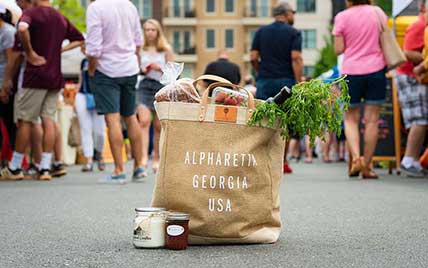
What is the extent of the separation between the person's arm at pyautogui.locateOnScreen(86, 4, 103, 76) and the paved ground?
135 centimetres

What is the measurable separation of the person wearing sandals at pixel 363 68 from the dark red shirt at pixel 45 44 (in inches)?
122

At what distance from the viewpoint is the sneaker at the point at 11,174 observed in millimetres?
12352

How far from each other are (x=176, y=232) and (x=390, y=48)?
7041 millimetres

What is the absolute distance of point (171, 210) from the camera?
5656mm

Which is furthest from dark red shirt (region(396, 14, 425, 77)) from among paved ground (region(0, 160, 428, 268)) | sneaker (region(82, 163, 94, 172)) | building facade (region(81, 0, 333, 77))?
building facade (region(81, 0, 333, 77))

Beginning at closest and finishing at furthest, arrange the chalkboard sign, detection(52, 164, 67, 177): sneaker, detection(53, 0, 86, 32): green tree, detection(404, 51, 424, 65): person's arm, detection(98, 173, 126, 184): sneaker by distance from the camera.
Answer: detection(98, 173, 126, 184): sneaker, detection(404, 51, 424, 65): person's arm, detection(52, 164, 67, 177): sneaker, the chalkboard sign, detection(53, 0, 86, 32): green tree

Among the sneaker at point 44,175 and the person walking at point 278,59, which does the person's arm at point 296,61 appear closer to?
the person walking at point 278,59

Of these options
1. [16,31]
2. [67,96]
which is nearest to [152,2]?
[67,96]

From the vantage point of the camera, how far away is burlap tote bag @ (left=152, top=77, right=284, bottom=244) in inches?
221

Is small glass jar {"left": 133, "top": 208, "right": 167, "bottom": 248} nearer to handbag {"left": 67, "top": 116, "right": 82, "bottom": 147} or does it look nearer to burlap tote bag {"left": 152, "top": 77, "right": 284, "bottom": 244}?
burlap tote bag {"left": 152, "top": 77, "right": 284, "bottom": 244}

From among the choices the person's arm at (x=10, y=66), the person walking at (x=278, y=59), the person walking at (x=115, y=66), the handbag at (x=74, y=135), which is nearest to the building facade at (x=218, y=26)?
the handbag at (x=74, y=135)

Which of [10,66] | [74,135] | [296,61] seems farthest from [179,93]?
[74,135]

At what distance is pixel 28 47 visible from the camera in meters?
12.0

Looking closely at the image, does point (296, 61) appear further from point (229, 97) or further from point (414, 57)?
point (229, 97)
